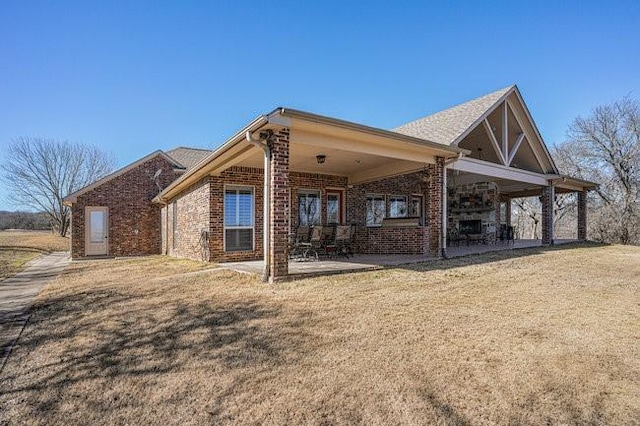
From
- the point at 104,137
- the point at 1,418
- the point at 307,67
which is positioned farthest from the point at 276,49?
the point at 104,137

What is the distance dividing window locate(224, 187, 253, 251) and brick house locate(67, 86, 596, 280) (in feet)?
0.10

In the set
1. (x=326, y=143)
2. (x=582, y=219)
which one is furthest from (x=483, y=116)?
(x=582, y=219)

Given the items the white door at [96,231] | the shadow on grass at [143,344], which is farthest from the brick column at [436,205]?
the white door at [96,231]

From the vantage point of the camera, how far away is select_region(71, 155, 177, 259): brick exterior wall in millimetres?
14414

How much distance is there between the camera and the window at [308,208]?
1117 centimetres

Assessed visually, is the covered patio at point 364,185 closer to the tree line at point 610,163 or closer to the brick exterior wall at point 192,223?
the brick exterior wall at point 192,223

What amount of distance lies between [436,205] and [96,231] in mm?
14266

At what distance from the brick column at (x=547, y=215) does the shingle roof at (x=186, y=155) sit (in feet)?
53.4

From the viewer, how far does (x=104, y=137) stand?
30.4 meters

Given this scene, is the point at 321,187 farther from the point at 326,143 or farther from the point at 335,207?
the point at 326,143

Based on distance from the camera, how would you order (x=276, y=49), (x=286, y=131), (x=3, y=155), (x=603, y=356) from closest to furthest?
(x=603, y=356), (x=286, y=131), (x=276, y=49), (x=3, y=155)

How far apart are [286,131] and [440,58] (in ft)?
35.4

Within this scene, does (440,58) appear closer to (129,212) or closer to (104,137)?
(129,212)

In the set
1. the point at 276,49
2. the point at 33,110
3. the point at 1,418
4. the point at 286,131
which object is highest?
the point at 276,49
